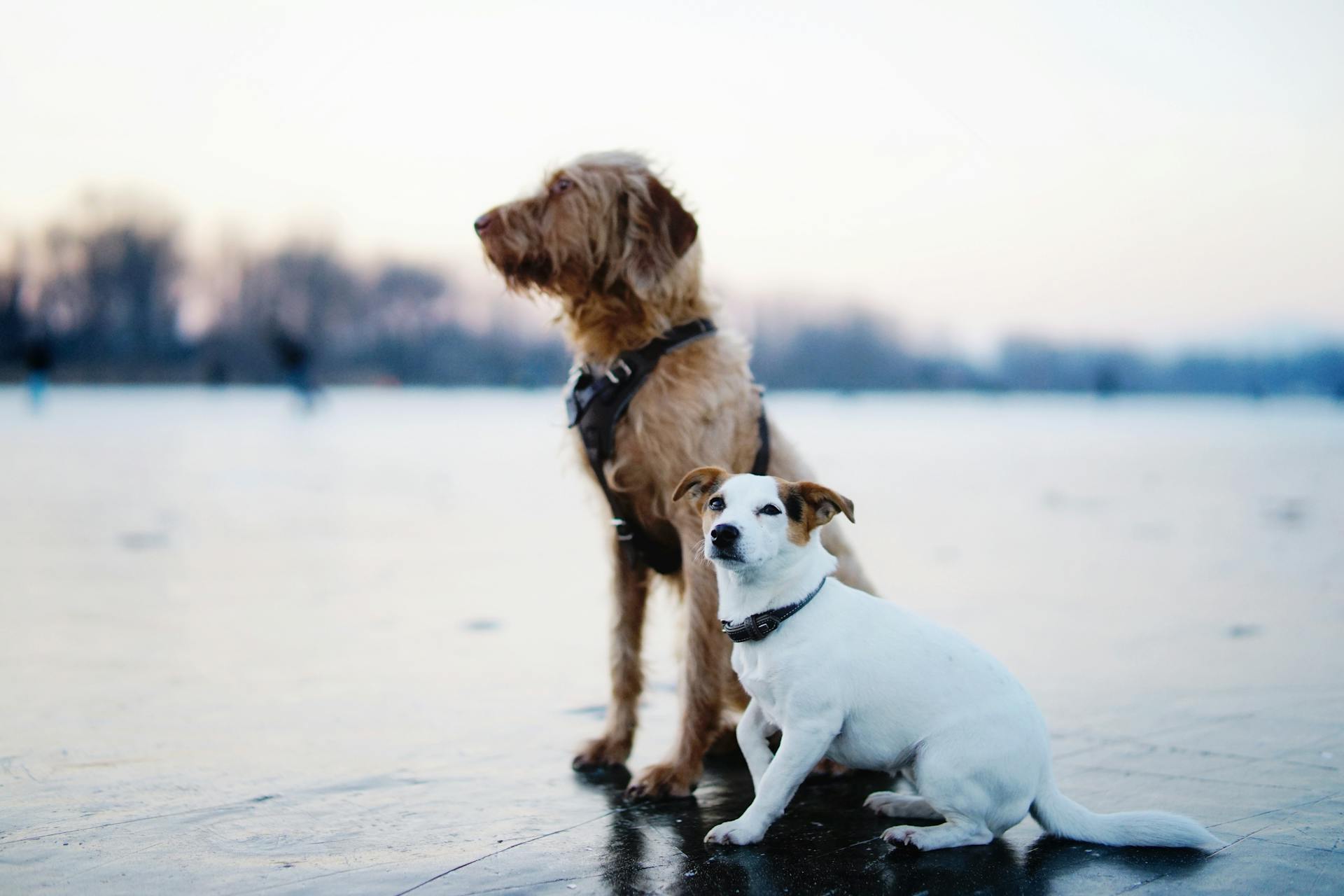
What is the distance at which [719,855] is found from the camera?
328 centimetres

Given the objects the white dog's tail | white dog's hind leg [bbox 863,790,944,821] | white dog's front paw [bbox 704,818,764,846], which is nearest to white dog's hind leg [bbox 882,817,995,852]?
the white dog's tail

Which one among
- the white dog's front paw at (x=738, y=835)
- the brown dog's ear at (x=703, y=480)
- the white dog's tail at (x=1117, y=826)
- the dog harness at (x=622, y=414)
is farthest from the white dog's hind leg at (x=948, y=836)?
the dog harness at (x=622, y=414)

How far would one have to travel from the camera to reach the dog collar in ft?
11.0

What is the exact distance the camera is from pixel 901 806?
3.68 m

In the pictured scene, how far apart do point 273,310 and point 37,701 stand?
100906 millimetres

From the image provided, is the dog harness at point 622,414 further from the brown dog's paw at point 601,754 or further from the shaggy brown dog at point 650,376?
the brown dog's paw at point 601,754

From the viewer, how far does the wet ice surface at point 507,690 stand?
320 cm

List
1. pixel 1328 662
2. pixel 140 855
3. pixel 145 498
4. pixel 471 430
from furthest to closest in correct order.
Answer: pixel 471 430, pixel 145 498, pixel 1328 662, pixel 140 855

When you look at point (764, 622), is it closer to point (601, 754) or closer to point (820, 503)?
point (820, 503)

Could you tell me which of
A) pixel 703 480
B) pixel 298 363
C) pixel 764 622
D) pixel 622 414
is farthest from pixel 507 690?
pixel 298 363

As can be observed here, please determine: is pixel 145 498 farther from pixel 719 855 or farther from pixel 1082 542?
pixel 719 855

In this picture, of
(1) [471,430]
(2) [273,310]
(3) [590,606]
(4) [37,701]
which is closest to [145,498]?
(3) [590,606]

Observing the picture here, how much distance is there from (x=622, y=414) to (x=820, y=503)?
1116mm

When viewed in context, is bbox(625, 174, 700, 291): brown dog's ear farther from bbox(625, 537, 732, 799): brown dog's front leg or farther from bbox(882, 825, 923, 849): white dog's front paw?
bbox(882, 825, 923, 849): white dog's front paw
